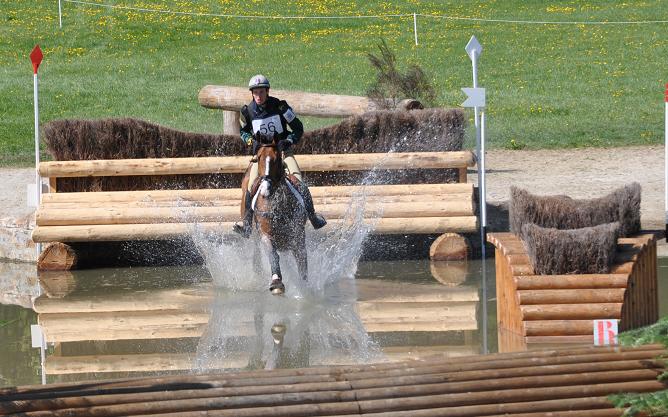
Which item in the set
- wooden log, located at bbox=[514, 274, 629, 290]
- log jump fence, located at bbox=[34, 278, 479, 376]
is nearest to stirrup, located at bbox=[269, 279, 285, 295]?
log jump fence, located at bbox=[34, 278, 479, 376]

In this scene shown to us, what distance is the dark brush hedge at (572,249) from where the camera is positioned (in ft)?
30.6

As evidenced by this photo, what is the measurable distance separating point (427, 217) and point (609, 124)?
374 inches

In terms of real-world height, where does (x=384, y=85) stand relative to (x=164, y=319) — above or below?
above

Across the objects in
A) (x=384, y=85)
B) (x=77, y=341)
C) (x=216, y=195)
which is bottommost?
(x=77, y=341)

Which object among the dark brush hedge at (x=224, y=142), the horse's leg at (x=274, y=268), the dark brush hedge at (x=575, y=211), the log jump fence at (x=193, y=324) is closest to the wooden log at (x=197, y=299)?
the log jump fence at (x=193, y=324)

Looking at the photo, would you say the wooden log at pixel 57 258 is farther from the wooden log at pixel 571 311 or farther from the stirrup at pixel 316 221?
the wooden log at pixel 571 311

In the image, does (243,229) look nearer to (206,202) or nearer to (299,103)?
(206,202)

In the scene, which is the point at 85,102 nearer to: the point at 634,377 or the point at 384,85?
the point at 384,85

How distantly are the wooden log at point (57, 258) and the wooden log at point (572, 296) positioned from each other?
18.7 feet

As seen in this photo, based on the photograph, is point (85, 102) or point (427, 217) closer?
point (427, 217)

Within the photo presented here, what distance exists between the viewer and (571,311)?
9156mm

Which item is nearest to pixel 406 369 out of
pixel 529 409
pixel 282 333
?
pixel 529 409

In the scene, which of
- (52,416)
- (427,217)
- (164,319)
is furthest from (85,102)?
(52,416)

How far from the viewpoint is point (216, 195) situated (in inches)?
530
